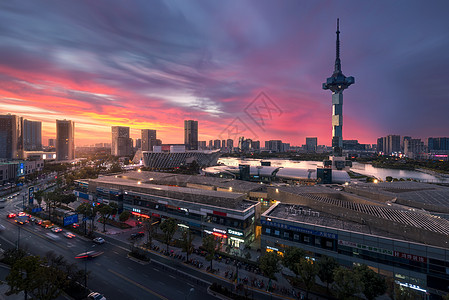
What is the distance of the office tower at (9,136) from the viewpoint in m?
151

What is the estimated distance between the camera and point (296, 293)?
25.6 m

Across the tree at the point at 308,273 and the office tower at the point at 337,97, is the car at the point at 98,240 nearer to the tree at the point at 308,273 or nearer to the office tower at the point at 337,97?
the tree at the point at 308,273

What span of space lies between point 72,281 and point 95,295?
15.3 ft

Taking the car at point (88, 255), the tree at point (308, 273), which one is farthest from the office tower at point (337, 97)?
the car at point (88, 255)

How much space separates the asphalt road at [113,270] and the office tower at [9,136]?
524 ft

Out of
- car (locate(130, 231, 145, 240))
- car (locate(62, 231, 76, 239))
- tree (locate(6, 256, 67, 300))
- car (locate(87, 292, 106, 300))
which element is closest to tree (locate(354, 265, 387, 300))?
car (locate(87, 292, 106, 300))

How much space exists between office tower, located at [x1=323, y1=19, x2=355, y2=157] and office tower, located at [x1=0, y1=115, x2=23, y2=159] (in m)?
231

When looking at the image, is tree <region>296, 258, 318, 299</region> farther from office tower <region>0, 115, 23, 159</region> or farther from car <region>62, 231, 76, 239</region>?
office tower <region>0, 115, 23, 159</region>

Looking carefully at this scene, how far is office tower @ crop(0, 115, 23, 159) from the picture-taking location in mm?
151000

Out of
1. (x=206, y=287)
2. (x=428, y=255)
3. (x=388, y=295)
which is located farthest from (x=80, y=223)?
(x=428, y=255)

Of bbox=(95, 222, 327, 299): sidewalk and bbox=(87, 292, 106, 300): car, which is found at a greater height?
bbox=(87, 292, 106, 300): car

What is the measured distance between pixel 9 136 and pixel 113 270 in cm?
19196

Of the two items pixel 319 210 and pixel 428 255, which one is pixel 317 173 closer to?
pixel 319 210

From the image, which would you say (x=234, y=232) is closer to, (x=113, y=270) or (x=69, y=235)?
(x=113, y=270)
